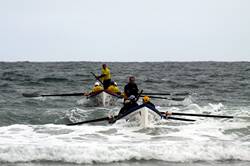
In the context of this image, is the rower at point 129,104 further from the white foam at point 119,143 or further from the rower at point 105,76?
the rower at point 105,76

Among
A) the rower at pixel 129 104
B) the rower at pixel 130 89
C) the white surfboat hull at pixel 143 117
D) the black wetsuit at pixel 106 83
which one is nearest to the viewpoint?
the white surfboat hull at pixel 143 117

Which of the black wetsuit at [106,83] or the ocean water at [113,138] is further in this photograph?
the black wetsuit at [106,83]

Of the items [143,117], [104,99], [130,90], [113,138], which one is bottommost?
[113,138]

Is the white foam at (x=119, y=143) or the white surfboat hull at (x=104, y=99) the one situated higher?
the white surfboat hull at (x=104, y=99)

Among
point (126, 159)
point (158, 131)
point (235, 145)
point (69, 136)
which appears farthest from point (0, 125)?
point (235, 145)

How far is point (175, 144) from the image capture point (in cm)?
1062

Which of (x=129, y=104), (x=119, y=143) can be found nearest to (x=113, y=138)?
(x=119, y=143)

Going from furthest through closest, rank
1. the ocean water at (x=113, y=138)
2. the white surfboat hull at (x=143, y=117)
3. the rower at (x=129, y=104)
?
the rower at (x=129, y=104) → the white surfboat hull at (x=143, y=117) → the ocean water at (x=113, y=138)

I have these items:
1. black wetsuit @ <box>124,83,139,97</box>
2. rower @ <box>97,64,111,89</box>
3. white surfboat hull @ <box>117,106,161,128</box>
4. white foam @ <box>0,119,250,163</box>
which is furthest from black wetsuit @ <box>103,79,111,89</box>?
white surfboat hull @ <box>117,106,161,128</box>

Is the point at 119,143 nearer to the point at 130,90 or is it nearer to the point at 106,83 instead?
the point at 130,90

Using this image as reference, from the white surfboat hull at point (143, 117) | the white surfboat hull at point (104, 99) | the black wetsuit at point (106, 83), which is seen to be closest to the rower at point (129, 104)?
the white surfboat hull at point (143, 117)

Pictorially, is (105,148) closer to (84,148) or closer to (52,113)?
(84,148)

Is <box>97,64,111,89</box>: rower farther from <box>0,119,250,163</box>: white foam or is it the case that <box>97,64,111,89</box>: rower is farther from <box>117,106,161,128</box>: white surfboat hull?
<box>117,106,161,128</box>: white surfboat hull

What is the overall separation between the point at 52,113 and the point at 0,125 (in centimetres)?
328
